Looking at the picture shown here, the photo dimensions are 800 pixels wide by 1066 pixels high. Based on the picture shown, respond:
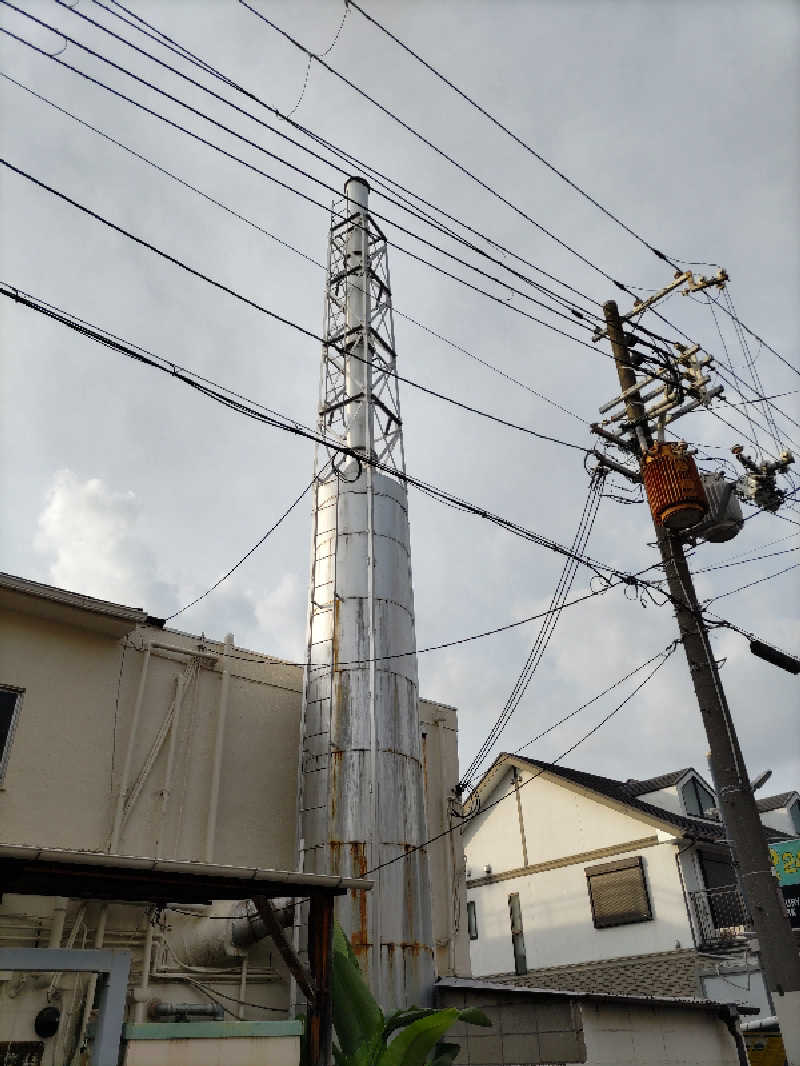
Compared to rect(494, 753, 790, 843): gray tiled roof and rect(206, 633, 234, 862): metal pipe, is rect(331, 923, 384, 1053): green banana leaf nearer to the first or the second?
rect(206, 633, 234, 862): metal pipe

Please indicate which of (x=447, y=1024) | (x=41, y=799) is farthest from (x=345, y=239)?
(x=447, y=1024)

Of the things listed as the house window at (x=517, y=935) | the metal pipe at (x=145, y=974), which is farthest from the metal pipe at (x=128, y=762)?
the house window at (x=517, y=935)

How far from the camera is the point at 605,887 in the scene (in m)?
27.2

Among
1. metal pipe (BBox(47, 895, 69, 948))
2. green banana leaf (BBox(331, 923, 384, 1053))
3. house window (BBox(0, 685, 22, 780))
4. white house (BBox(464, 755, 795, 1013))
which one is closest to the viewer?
green banana leaf (BBox(331, 923, 384, 1053))

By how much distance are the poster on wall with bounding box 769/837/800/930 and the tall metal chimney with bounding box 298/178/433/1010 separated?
16.4 m

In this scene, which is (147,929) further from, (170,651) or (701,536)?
(701,536)

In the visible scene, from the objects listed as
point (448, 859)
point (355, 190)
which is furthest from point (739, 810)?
point (355, 190)

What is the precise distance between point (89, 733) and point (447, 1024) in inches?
Answer: 303

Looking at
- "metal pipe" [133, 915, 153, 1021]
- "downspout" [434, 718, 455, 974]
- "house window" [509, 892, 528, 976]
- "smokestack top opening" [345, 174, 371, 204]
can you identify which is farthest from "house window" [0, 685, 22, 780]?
"house window" [509, 892, 528, 976]

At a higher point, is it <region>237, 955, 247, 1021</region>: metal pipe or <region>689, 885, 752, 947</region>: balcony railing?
<region>689, 885, 752, 947</region>: balcony railing

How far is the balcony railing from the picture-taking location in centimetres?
2398

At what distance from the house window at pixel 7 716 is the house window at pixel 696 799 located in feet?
80.3

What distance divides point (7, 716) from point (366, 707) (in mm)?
6092

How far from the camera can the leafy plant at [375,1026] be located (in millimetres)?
9305
